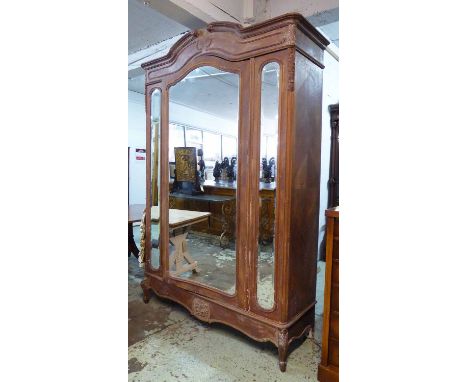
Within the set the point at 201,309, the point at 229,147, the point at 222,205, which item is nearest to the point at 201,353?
the point at 201,309

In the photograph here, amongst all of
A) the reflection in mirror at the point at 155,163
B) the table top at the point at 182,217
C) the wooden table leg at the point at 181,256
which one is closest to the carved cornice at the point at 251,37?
the reflection in mirror at the point at 155,163

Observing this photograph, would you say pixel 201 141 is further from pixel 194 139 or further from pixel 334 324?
pixel 334 324

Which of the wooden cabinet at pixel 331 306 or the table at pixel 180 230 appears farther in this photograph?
the table at pixel 180 230

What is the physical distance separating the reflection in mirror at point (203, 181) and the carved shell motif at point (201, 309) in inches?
5.4

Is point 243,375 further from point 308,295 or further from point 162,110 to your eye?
point 162,110

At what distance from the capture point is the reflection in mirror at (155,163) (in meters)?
2.52

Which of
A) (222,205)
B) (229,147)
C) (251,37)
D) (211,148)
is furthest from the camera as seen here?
(211,148)

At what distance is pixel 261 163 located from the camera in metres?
1.92

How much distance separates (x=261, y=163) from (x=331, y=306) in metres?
0.90

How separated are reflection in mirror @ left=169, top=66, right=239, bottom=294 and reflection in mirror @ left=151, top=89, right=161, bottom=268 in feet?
0.39

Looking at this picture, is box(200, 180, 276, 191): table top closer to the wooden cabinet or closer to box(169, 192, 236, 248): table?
box(169, 192, 236, 248): table

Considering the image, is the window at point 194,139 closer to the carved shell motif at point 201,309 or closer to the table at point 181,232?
the table at point 181,232
